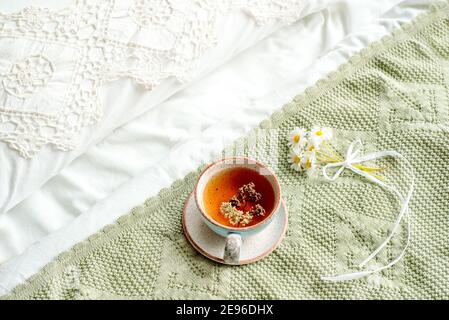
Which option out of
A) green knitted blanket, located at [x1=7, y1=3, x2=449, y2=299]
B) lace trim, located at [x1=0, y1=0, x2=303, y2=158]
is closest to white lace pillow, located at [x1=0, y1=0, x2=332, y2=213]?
lace trim, located at [x1=0, y1=0, x2=303, y2=158]

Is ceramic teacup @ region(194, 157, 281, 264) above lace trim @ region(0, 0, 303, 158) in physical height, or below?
below

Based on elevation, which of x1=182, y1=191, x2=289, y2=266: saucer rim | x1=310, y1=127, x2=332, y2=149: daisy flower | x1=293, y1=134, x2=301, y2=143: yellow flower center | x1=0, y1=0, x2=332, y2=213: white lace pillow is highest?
x1=0, y1=0, x2=332, y2=213: white lace pillow

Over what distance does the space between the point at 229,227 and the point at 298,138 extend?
0.22 metres

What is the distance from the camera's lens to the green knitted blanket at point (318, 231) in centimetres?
81

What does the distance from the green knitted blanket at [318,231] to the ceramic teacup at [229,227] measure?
0.17 feet

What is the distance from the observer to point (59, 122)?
2.86ft

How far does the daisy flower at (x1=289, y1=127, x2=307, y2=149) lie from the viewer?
0.92 meters

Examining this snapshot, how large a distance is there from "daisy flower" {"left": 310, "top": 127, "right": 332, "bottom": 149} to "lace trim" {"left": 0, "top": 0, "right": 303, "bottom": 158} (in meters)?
0.23

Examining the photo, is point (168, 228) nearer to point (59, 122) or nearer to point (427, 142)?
point (59, 122)

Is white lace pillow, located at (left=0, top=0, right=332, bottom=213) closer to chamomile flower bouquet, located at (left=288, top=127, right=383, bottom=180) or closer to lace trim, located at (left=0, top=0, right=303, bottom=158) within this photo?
lace trim, located at (left=0, top=0, right=303, bottom=158)

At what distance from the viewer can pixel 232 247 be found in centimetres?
78

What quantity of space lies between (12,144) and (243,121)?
385 millimetres

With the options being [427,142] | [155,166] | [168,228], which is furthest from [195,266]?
[427,142]
